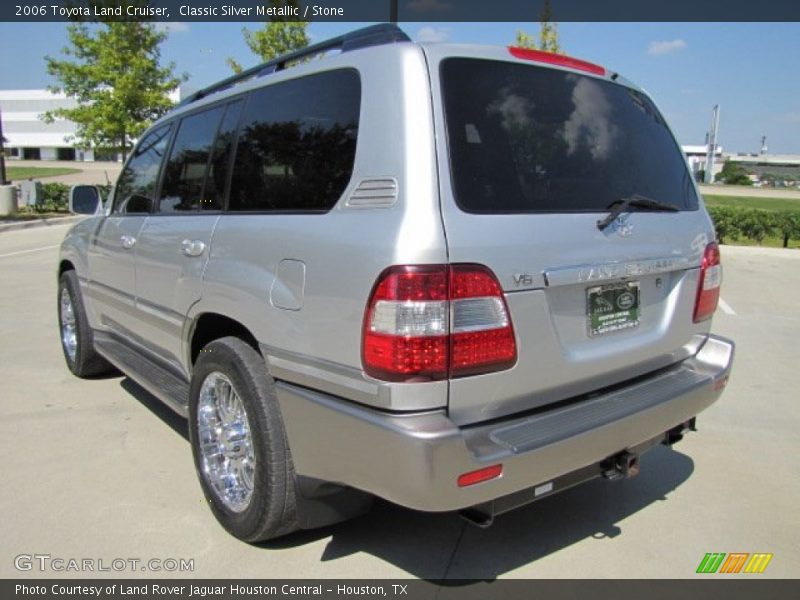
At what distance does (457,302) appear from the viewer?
2104 millimetres

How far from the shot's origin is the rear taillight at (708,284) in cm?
302

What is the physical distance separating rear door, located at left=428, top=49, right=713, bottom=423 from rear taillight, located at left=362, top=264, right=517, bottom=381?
0.25ft

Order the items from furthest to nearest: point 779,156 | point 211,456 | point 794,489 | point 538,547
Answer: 1. point 779,156
2. point 794,489
3. point 211,456
4. point 538,547

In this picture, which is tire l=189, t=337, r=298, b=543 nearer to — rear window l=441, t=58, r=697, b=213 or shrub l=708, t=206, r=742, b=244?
rear window l=441, t=58, r=697, b=213

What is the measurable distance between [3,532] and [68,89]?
73.4 ft

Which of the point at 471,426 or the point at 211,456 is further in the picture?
the point at 211,456

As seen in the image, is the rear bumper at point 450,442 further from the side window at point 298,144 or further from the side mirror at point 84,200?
the side mirror at point 84,200

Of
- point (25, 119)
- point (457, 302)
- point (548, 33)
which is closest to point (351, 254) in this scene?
point (457, 302)

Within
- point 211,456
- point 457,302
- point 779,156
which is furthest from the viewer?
point 779,156

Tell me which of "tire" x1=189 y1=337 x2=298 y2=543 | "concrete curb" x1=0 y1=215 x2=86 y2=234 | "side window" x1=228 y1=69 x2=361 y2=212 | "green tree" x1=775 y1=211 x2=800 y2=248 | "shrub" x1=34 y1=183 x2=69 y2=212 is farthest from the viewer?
"shrub" x1=34 y1=183 x2=69 y2=212

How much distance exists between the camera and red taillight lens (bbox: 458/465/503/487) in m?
2.08

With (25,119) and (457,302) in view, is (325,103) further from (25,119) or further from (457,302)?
(25,119)

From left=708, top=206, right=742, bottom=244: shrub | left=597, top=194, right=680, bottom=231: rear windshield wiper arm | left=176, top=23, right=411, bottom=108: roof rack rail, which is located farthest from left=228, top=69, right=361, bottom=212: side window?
left=708, top=206, right=742, bottom=244: shrub

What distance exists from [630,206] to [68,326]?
4516 millimetres
